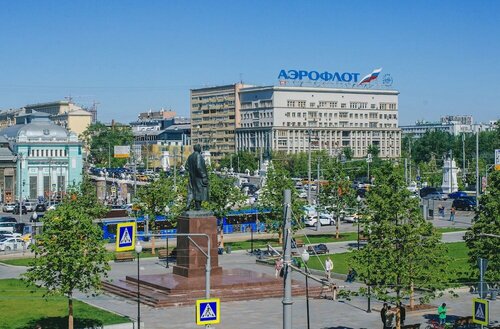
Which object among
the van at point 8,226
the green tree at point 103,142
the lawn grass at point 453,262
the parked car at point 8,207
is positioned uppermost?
the green tree at point 103,142

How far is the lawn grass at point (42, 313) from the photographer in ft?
117

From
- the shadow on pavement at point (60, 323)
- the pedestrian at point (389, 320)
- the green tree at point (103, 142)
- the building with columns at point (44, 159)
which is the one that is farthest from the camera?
the green tree at point (103, 142)

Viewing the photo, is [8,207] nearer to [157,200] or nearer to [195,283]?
[157,200]

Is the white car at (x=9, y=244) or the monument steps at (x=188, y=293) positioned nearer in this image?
the monument steps at (x=188, y=293)

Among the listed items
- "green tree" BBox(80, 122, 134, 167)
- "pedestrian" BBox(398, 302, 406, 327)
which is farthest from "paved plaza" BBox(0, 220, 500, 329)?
"green tree" BBox(80, 122, 134, 167)

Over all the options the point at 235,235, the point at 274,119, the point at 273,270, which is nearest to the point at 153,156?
the point at 274,119

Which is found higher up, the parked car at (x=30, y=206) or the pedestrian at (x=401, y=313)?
the parked car at (x=30, y=206)

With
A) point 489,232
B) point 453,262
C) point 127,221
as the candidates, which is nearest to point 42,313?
point 489,232

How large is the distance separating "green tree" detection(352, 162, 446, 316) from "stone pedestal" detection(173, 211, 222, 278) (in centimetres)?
975

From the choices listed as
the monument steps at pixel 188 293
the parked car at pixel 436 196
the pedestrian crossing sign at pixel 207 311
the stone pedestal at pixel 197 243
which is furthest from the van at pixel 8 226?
Result: the parked car at pixel 436 196

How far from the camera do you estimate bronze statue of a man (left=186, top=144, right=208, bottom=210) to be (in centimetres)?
4453

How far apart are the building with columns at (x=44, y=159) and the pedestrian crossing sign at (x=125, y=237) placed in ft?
277

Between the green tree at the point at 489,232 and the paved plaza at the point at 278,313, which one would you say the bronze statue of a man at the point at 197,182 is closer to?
the paved plaza at the point at 278,313

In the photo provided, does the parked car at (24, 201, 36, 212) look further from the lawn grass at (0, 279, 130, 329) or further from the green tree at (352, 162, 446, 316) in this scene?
the green tree at (352, 162, 446, 316)
